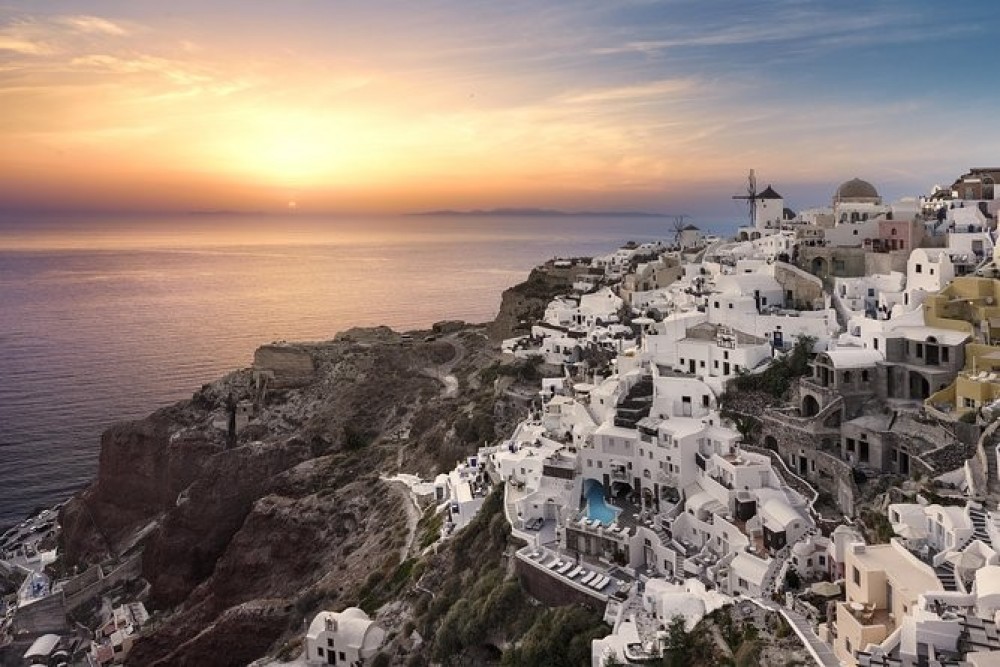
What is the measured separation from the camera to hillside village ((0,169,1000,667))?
1830 cm

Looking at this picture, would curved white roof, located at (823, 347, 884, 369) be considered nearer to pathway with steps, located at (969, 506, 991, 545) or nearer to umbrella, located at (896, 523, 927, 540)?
pathway with steps, located at (969, 506, 991, 545)

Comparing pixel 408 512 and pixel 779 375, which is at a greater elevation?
pixel 779 375

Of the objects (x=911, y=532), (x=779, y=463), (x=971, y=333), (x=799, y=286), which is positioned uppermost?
(x=799, y=286)

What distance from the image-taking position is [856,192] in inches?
1960

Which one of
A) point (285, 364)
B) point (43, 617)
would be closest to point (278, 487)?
point (43, 617)

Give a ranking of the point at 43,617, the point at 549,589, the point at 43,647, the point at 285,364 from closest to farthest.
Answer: the point at 549,589, the point at 43,647, the point at 43,617, the point at 285,364

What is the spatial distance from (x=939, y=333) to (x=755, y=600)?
13173 mm

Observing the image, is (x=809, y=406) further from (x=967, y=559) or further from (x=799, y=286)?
(x=967, y=559)

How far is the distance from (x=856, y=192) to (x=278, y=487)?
39037 millimetres

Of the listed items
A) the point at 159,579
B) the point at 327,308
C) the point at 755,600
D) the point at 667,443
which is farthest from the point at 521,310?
the point at 327,308

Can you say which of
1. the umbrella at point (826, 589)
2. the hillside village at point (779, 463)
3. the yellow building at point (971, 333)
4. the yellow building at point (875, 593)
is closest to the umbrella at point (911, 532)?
the hillside village at point (779, 463)

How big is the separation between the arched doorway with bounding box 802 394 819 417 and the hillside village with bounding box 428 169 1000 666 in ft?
0.25

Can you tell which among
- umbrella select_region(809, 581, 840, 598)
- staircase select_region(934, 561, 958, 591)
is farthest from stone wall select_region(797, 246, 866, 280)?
staircase select_region(934, 561, 958, 591)

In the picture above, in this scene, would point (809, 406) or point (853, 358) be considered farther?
point (809, 406)
